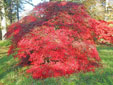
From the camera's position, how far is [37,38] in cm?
423

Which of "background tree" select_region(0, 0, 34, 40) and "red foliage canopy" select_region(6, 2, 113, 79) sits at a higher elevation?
"background tree" select_region(0, 0, 34, 40)

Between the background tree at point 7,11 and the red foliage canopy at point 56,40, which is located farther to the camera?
the background tree at point 7,11

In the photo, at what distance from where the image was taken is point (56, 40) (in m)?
4.05

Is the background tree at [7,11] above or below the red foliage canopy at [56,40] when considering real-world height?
above

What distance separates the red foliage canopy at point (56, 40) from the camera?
161 inches

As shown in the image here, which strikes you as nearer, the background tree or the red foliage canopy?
the red foliage canopy

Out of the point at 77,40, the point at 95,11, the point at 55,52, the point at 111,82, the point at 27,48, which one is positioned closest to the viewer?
the point at 111,82

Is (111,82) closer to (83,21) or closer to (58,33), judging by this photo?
(58,33)

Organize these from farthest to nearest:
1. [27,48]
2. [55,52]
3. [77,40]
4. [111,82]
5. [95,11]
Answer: [95,11], [77,40], [27,48], [55,52], [111,82]

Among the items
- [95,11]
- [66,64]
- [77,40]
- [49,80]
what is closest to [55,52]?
[66,64]

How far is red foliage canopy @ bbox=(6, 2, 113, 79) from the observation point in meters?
4.10

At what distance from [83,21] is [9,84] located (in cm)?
313

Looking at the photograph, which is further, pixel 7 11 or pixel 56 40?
pixel 7 11

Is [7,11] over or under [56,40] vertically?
over
